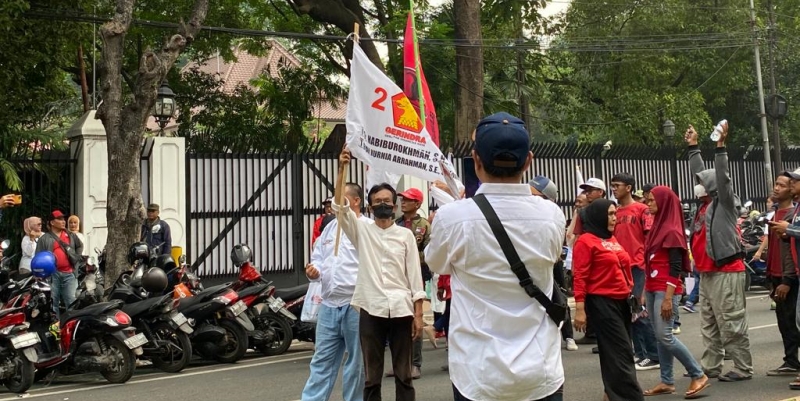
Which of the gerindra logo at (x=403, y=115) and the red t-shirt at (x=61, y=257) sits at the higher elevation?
the gerindra logo at (x=403, y=115)

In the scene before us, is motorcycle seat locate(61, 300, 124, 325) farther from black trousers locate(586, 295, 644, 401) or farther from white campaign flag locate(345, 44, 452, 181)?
black trousers locate(586, 295, 644, 401)

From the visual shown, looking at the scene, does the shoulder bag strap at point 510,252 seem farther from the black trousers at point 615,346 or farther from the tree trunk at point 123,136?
the tree trunk at point 123,136

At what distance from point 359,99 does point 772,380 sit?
4338 mm

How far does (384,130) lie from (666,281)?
8.38 feet

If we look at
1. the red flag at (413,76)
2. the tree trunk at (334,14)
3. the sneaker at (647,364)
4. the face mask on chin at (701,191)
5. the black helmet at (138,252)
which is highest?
the tree trunk at (334,14)

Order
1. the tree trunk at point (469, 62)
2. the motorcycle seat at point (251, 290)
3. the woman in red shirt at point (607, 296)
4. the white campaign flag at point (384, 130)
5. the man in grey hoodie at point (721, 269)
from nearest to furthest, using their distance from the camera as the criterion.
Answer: the woman in red shirt at point (607, 296) → the white campaign flag at point (384, 130) → the man in grey hoodie at point (721, 269) → the motorcycle seat at point (251, 290) → the tree trunk at point (469, 62)

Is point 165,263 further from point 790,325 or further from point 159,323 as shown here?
point 790,325

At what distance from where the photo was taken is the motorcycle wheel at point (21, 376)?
9.30 meters

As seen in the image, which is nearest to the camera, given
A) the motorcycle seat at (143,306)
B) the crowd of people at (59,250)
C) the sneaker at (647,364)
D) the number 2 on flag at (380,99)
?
the number 2 on flag at (380,99)

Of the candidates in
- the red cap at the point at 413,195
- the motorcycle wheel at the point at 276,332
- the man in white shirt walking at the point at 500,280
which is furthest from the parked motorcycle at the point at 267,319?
the man in white shirt walking at the point at 500,280

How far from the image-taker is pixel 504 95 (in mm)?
25172

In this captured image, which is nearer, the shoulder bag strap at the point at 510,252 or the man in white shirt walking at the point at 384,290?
the shoulder bag strap at the point at 510,252

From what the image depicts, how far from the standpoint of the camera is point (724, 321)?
8188mm

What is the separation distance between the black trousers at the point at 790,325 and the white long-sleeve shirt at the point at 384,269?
3.77 meters
